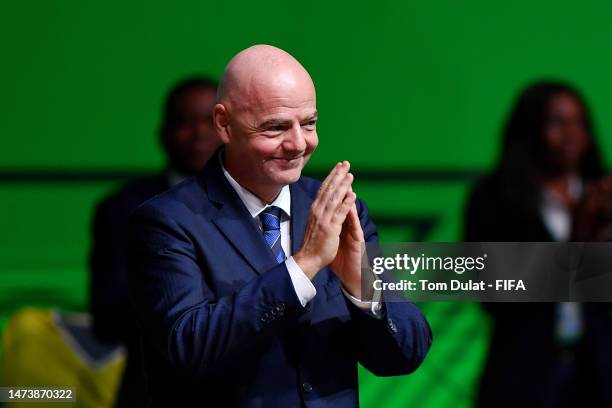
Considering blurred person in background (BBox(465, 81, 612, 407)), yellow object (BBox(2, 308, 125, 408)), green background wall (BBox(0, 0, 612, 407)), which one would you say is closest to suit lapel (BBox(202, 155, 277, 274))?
blurred person in background (BBox(465, 81, 612, 407))

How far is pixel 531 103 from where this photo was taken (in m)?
4.12

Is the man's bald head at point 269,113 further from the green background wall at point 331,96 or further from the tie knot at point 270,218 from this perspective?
the green background wall at point 331,96

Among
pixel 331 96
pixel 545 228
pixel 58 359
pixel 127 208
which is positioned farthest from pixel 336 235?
pixel 331 96

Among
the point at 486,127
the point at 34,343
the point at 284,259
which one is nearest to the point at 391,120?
the point at 486,127

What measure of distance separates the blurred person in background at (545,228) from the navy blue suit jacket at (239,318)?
1366 mm

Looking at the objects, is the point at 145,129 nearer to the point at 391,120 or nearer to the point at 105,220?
the point at 391,120

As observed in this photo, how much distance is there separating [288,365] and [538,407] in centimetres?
158

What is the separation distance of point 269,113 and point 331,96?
2621 mm

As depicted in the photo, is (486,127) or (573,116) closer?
(573,116)

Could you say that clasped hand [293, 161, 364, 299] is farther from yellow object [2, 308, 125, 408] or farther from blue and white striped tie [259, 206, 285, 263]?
yellow object [2, 308, 125, 408]

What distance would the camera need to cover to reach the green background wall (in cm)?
492

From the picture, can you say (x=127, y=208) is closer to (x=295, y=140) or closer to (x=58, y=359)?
(x=58, y=359)

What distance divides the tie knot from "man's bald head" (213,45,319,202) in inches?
2.7

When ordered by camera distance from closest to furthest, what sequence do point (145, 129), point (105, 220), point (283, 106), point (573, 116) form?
point (283, 106) → point (105, 220) → point (573, 116) → point (145, 129)
